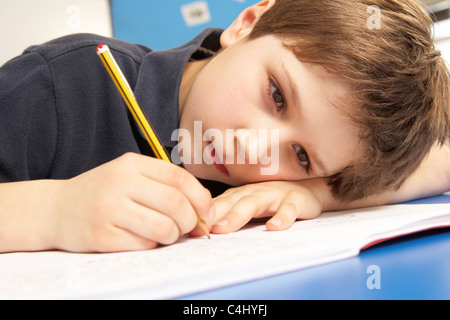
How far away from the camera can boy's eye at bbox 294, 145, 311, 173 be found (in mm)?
583

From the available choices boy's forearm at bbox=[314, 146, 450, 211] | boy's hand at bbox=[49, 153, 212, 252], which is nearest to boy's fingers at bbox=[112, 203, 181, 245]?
boy's hand at bbox=[49, 153, 212, 252]

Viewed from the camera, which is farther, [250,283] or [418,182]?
[418,182]

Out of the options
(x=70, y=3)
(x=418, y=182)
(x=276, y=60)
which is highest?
(x=70, y=3)

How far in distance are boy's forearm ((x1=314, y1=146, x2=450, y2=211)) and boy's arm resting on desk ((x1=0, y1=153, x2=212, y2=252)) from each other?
31 centimetres

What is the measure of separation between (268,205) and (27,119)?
0.32 meters

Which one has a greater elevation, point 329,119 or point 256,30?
point 256,30

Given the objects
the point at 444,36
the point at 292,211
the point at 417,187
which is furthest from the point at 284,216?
the point at 444,36

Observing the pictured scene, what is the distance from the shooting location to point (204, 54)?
777 mm

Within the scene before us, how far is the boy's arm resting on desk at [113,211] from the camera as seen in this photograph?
1.11 feet

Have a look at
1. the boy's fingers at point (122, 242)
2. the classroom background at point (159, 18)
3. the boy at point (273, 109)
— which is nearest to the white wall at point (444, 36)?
the classroom background at point (159, 18)

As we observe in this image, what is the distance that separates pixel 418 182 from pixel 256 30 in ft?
1.28
